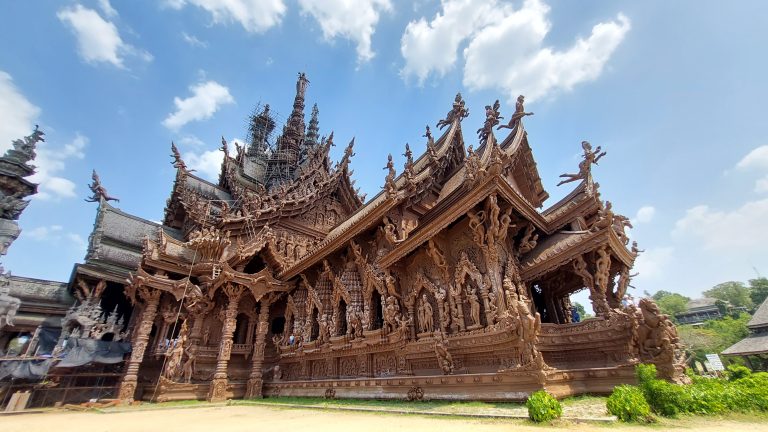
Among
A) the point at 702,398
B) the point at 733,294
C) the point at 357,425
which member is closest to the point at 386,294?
the point at 357,425

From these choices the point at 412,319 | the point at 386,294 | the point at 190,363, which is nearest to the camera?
the point at 412,319

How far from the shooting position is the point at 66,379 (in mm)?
10367

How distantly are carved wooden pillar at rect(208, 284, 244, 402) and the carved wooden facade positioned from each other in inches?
1.8

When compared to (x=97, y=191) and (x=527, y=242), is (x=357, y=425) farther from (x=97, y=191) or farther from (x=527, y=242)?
(x=97, y=191)

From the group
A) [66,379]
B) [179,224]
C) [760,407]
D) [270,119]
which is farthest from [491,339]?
[270,119]

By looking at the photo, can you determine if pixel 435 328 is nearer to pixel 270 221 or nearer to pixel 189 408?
pixel 189 408

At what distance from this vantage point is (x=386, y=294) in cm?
902

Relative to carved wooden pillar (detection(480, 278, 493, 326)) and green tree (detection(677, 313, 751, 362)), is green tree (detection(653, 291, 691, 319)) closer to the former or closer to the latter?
green tree (detection(677, 313, 751, 362))

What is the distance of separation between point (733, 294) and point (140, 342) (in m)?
76.1

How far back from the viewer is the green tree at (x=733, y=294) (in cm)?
4937

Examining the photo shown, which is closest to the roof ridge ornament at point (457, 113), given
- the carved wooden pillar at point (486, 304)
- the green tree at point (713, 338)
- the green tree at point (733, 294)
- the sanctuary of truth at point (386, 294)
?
the sanctuary of truth at point (386, 294)

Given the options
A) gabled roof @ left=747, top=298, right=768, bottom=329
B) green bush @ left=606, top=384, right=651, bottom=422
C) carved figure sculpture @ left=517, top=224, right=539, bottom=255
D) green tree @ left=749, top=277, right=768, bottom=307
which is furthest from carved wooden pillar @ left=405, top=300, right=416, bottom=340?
green tree @ left=749, top=277, right=768, bottom=307

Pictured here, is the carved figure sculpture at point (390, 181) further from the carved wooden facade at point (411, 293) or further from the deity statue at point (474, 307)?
the deity statue at point (474, 307)

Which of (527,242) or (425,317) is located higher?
(527,242)
